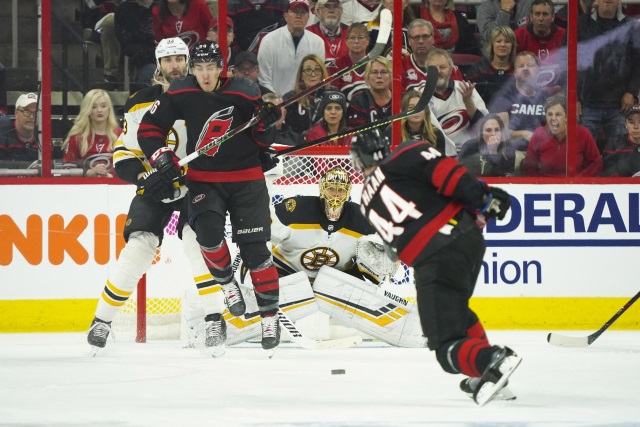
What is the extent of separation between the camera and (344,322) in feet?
19.5

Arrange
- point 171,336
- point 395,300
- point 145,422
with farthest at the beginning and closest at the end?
1. point 171,336
2. point 395,300
3. point 145,422

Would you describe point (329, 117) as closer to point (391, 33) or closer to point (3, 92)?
point (391, 33)

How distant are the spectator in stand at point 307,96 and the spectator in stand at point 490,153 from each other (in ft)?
2.98

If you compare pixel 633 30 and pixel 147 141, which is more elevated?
pixel 633 30

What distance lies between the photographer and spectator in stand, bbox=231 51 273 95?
6730mm

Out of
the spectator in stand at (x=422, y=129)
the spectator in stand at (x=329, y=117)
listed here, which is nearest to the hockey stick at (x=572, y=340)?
the spectator in stand at (x=422, y=129)

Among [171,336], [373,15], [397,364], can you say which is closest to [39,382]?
[397,364]

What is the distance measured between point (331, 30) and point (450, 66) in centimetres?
73

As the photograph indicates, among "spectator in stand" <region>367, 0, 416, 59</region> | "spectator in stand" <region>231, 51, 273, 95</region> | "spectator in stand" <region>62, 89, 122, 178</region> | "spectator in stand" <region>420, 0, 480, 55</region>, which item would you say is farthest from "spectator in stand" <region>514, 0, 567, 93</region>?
"spectator in stand" <region>62, 89, 122, 178</region>

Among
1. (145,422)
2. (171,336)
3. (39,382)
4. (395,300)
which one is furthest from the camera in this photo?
(171,336)

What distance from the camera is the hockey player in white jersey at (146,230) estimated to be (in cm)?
551

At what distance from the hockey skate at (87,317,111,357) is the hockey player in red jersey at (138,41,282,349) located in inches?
23.7

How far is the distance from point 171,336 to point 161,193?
1.34 meters

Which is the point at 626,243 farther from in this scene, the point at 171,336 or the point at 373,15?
the point at 171,336
